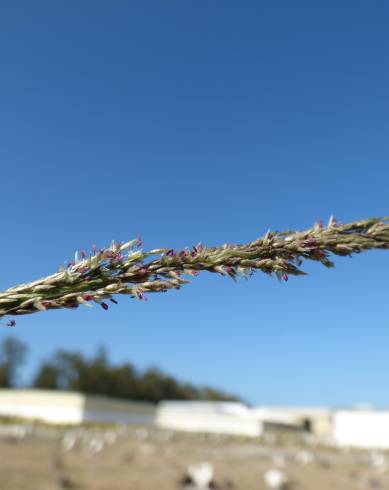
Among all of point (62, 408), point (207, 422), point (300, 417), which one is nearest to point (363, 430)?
point (207, 422)

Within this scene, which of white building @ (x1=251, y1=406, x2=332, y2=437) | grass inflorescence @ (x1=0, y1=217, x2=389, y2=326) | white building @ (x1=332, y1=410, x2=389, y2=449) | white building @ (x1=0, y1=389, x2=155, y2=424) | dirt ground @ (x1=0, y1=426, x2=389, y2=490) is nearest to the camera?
grass inflorescence @ (x1=0, y1=217, x2=389, y2=326)

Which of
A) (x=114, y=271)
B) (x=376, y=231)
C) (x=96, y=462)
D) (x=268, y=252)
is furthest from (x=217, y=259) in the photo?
(x=96, y=462)

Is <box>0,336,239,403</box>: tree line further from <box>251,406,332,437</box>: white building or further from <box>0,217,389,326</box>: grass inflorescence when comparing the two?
<box>0,217,389,326</box>: grass inflorescence

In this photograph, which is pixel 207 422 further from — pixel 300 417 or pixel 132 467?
pixel 132 467

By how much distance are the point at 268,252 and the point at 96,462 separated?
75.7 feet

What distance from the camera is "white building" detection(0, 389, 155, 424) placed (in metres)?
54.6

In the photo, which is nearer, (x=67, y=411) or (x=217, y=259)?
(x=217, y=259)

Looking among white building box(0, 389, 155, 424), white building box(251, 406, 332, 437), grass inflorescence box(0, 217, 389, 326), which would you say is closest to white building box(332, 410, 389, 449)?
white building box(251, 406, 332, 437)

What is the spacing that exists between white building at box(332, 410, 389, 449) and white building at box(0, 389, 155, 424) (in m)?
26.3

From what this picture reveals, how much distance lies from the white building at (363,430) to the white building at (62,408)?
2629cm

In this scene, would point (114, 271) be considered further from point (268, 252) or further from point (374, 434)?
point (374, 434)

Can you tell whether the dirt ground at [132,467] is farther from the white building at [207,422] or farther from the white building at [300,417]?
the white building at [300,417]

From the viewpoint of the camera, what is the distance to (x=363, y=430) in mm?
60125

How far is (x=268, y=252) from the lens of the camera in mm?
1695
